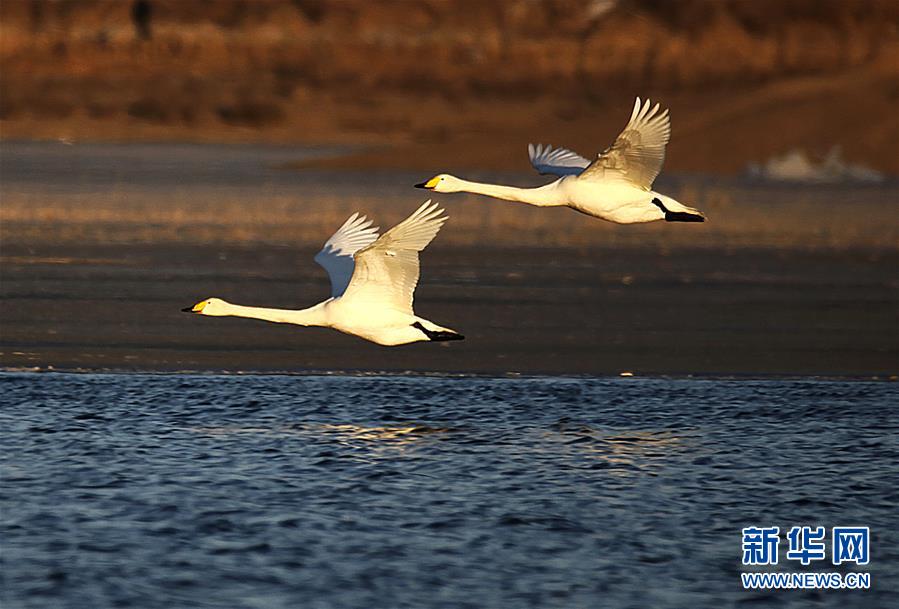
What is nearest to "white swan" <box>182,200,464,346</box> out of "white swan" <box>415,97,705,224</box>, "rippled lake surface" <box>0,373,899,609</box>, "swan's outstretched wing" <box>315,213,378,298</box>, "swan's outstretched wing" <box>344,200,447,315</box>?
"swan's outstretched wing" <box>344,200,447,315</box>

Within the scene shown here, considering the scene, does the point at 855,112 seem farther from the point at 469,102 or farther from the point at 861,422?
the point at 469,102

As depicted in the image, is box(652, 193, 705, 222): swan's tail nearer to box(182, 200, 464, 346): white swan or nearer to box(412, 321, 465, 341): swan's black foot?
box(182, 200, 464, 346): white swan

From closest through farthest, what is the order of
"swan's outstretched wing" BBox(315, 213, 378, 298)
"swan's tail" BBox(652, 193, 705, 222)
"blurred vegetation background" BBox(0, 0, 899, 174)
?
"swan's outstretched wing" BBox(315, 213, 378, 298)
"swan's tail" BBox(652, 193, 705, 222)
"blurred vegetation background" BBox(0, 0, 899, 174)

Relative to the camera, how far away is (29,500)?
1198 cm

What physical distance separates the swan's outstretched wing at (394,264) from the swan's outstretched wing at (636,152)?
170 cm

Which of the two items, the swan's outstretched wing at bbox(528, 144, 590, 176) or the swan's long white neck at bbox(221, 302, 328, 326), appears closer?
the swan's long white neck at bbox(221, 302, 328, 326)

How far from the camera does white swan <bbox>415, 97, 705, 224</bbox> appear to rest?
15.2m

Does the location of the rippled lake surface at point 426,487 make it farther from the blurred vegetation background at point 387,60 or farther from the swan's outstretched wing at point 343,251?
the blurred vegetation background at point 387,60

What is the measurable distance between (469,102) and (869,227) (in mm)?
87008

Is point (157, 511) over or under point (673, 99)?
under

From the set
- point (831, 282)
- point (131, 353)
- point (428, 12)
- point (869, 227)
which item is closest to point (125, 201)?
point (869, 227)

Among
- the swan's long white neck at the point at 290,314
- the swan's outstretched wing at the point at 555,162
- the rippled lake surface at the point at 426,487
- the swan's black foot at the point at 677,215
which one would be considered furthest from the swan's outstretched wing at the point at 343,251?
the swan's black foot at the point at 677,215

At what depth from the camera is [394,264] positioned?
14.2 meters

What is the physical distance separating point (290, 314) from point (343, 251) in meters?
1.31
